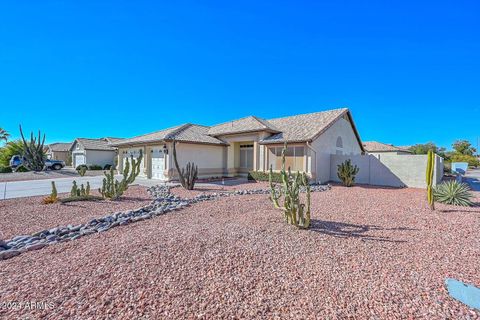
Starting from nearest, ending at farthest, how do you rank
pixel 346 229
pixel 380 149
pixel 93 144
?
1. pixel 346 229
2. pixel 93 144
3. pixel 380 149

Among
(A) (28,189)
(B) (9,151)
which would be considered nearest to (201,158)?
(A) (28,189)

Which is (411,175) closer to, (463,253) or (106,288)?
(463,253)

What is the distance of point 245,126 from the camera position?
20531mm

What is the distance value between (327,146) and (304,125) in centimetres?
264

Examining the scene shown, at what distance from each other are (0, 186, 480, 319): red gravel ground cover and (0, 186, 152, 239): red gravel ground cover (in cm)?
214

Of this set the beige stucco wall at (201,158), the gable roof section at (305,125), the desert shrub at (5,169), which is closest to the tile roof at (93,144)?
the desert shrub at (5,169)

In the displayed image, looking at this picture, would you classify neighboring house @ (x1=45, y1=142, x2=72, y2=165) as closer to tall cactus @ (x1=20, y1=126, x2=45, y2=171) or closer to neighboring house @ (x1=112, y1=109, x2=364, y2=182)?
tall cactus @ (x1=20, y1=126, x2=45, y2=171)

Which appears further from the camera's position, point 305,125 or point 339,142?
point 339,142

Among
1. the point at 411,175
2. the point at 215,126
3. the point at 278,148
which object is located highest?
the point at 215,126

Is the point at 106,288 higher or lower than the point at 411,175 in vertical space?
lower

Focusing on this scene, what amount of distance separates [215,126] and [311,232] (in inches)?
805

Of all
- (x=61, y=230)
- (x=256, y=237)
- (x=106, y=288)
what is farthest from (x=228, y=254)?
(x=61, y=230)

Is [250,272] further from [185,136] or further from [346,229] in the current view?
[185,136]

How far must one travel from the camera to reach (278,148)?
18.1 m
